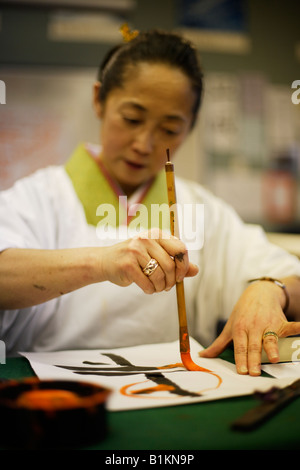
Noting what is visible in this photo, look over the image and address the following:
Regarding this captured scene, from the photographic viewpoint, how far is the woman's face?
0.78 meters

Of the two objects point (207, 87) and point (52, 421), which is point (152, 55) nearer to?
point (52, 421)

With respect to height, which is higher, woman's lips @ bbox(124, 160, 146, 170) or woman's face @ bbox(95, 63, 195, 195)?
woman's face @ bbox(95, 63, 195, 195)

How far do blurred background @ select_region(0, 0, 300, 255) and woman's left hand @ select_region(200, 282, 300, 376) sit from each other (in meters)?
0.80

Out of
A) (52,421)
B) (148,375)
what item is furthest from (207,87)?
(52,421)

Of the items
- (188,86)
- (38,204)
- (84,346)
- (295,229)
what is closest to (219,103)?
(295,229)

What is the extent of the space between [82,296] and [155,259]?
293mm

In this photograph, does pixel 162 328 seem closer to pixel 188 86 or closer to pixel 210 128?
pixel 188 86

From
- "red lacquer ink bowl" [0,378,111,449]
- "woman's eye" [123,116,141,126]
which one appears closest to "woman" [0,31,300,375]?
"woman's eye" [123,116,141,126]

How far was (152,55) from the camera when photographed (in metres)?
0.79

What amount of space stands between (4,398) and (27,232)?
0.44 metres

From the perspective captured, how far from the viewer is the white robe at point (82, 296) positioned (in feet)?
2.59

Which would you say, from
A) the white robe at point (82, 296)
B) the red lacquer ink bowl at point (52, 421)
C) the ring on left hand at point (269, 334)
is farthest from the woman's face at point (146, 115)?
the red lacquer ink bowl at point (52, 421)

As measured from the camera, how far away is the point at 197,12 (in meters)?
1.55

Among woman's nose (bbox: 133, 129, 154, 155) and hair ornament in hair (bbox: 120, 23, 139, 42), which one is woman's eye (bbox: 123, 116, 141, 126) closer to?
woman's nose (bbox: 133, 129, 154, 155)
